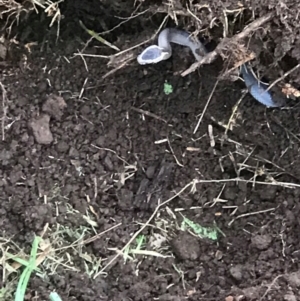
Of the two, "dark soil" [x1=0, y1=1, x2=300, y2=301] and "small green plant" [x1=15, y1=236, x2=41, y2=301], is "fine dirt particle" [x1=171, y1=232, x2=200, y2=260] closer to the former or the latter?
"dark soil" [x1=0, y1=1, x2=300, y2=301]

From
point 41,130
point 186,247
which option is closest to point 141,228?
point 186,247

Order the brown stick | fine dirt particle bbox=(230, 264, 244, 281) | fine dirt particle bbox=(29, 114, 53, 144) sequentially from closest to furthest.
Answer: the brown stick
fine dirt particle bbox=(230, 264, 244, 281)
fine dirt particle bbox=(29, 114, 53, 144)

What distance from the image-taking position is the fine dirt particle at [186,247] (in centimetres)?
199

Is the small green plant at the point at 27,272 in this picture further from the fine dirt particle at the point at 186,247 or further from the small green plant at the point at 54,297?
the fine dirt particle at the point at 186,247

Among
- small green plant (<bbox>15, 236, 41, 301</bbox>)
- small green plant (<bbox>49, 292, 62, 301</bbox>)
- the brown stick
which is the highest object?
the brown stick

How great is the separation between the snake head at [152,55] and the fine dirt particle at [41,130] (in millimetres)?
373

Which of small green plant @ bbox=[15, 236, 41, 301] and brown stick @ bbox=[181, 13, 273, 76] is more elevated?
brown stick @ bbox=[181, 13, 273, 76]

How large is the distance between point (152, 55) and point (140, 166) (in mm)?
368

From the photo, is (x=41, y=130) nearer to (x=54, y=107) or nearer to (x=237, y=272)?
(x=54, y=107)

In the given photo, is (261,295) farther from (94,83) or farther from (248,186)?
(94,83)

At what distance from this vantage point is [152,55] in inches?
79.6

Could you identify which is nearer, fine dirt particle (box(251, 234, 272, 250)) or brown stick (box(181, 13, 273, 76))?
brown stick (box(181, 13, 273, 76))

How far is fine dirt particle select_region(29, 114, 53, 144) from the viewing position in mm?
2049

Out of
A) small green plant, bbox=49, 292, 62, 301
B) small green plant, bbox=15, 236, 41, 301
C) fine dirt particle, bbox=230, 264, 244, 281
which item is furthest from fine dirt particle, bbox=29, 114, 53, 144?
fine dirt particle, bbox=230, 264, 244, 281
